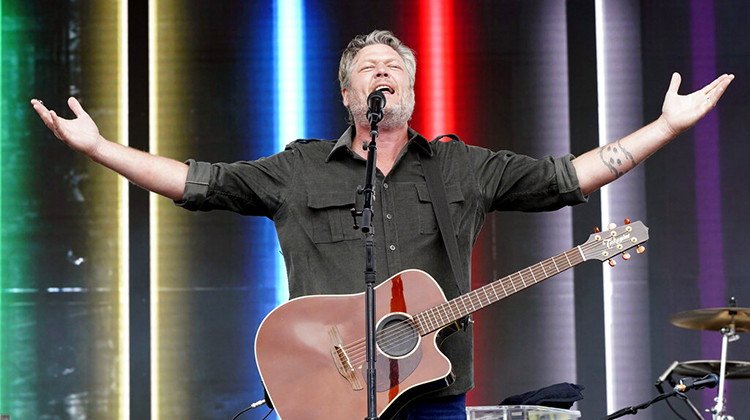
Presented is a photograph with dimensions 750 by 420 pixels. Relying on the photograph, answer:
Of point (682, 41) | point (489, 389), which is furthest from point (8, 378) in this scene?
point (682, 41)

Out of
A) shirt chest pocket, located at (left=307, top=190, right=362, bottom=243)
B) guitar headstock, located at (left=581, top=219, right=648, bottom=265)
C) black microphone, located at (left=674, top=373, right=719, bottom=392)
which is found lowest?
black microphone, located at (left=674, top=373, right=719, bottom=392)

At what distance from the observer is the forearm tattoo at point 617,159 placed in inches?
126

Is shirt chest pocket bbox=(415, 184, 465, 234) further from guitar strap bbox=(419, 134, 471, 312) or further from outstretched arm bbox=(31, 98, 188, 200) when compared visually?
outstretched arm bbox=(31, 98, 188, 200)

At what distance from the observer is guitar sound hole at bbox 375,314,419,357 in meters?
3.01

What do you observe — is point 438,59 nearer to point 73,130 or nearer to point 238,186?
point 238,186

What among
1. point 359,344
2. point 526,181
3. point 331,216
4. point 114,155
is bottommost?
point 359,344

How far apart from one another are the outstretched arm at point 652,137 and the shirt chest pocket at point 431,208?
0.40 metres

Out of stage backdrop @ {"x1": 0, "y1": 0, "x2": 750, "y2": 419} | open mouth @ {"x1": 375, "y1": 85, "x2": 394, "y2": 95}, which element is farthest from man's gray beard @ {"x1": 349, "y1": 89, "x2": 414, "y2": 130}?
stage backdrop @ {"x1": 0, "y1": 0, "x2": 750, "y2": 419}

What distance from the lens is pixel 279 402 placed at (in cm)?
301

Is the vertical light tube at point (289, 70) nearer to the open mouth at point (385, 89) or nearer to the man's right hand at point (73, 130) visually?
the open mouth at point (385, 89)

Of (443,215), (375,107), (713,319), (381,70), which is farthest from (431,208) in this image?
(713,319)

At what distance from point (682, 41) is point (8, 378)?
14.0 ft

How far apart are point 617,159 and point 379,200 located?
78 centimetres

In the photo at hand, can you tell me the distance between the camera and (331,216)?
3.22m
